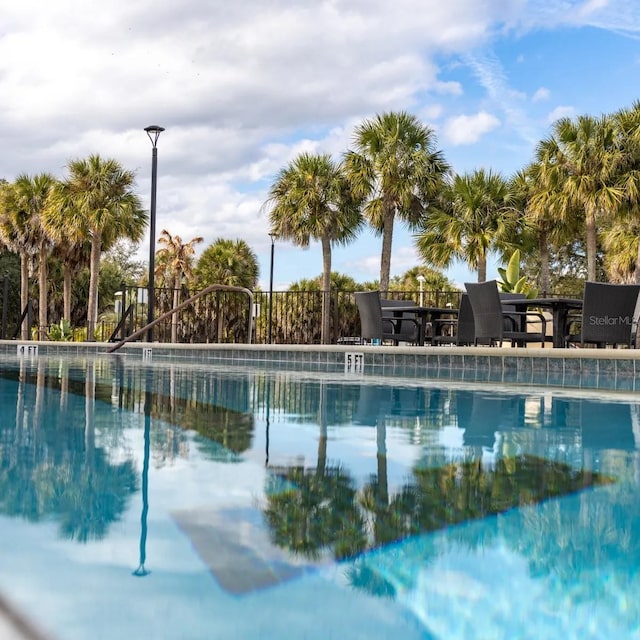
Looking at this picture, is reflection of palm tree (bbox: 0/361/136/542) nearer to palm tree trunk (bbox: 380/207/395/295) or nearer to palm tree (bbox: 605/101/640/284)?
palm tree (bbox: 605/101/640/284)

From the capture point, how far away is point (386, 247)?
22.0 m

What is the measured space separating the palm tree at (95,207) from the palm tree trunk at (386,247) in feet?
27.5

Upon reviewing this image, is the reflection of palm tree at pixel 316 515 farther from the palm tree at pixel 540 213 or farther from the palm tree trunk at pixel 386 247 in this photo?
the palm tree at pixel 540 213

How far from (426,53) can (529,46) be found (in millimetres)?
5224

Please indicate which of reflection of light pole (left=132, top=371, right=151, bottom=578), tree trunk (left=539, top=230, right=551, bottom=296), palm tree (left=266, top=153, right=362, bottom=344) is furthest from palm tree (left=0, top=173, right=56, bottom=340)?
reflection of light pole (left=132, top=371, right=151, bottom=578)

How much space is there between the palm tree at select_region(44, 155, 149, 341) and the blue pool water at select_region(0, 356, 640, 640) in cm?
2058

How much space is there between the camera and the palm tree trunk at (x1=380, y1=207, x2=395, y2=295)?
2175cm

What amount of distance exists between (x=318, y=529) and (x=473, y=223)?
20.2 meters

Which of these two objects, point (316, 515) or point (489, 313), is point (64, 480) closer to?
point (316, 515)

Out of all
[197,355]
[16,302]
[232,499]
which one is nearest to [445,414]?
[232,499]

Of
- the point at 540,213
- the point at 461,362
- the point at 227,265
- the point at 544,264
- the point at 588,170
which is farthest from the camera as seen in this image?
the point at 227,265

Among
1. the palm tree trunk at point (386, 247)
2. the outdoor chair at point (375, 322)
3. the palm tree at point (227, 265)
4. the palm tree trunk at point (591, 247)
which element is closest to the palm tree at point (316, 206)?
the palm tree trunk at point (386, 247)

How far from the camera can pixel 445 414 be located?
4066mm

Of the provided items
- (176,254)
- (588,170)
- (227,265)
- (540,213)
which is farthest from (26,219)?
(588,170)
